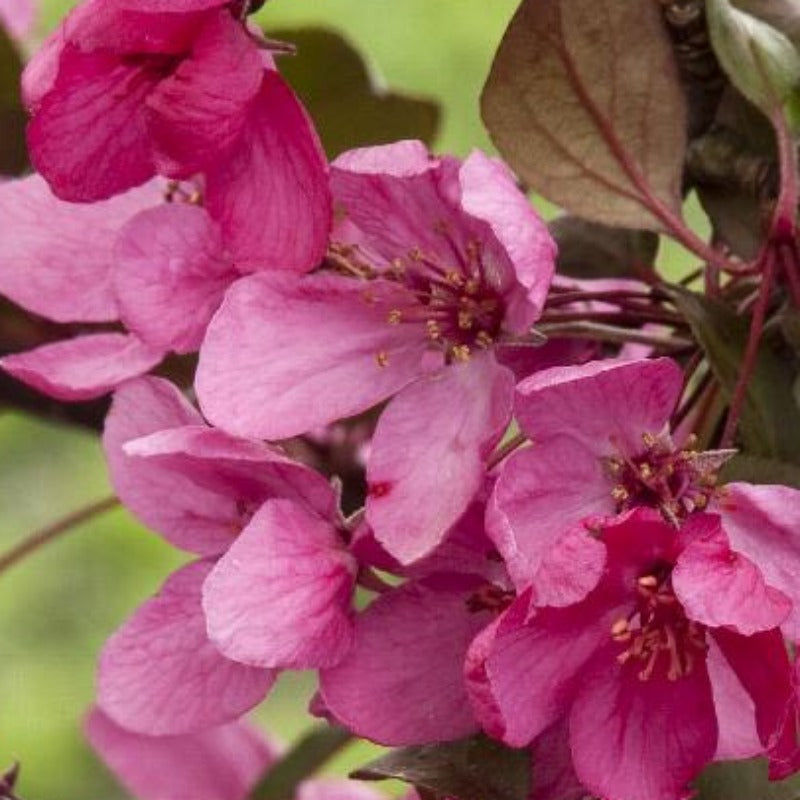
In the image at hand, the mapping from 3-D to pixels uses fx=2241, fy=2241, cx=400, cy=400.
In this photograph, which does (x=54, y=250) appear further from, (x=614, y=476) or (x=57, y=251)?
(x=614, y=476)

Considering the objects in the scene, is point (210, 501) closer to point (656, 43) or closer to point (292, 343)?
point (292, 343)

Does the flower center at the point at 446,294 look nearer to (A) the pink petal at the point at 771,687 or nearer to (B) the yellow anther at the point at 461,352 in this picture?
(B) the yellow anther at the point at 461,352

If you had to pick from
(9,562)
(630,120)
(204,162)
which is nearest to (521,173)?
(630,120)

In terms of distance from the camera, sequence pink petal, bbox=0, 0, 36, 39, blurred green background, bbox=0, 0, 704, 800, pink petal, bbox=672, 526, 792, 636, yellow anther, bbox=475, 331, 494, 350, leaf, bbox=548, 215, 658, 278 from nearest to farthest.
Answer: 1. pink petal, bbox=672, 526, 792, 636
2. yellow anther, bbox=475, 331, 494, 350
3. leaf, bbox=548, 215, 658, 278
4. pink petal, bbox=0, 0, 36, 39
5. blurred green background, bbox=0, 0, 704, 800

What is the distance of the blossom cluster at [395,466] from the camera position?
0.65 metres

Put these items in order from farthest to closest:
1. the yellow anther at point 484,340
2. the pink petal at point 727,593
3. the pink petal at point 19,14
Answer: the pink petal at point 19,14, the yellow anther at point 484,340, the pink petal at point 727,593

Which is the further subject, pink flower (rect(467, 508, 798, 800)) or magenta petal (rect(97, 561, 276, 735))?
magenta petal (rect(97, 561, 276, 735))

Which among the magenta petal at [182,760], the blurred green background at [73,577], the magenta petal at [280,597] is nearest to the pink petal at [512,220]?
the magenta petal at [280,597]

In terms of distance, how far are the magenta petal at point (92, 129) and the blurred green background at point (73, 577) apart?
1.86 meters

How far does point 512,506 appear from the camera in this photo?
66 centimetres

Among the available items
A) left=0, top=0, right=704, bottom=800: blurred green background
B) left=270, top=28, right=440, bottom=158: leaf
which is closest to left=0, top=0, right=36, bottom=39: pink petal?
left=270, top=28, right=440, bottom=158: leaf

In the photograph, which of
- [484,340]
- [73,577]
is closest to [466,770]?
[484,340]

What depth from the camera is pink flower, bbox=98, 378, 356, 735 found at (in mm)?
665

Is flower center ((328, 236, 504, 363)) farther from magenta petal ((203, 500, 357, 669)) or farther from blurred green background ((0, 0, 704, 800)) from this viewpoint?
blurred green background ((0, 0, 704, 800))
